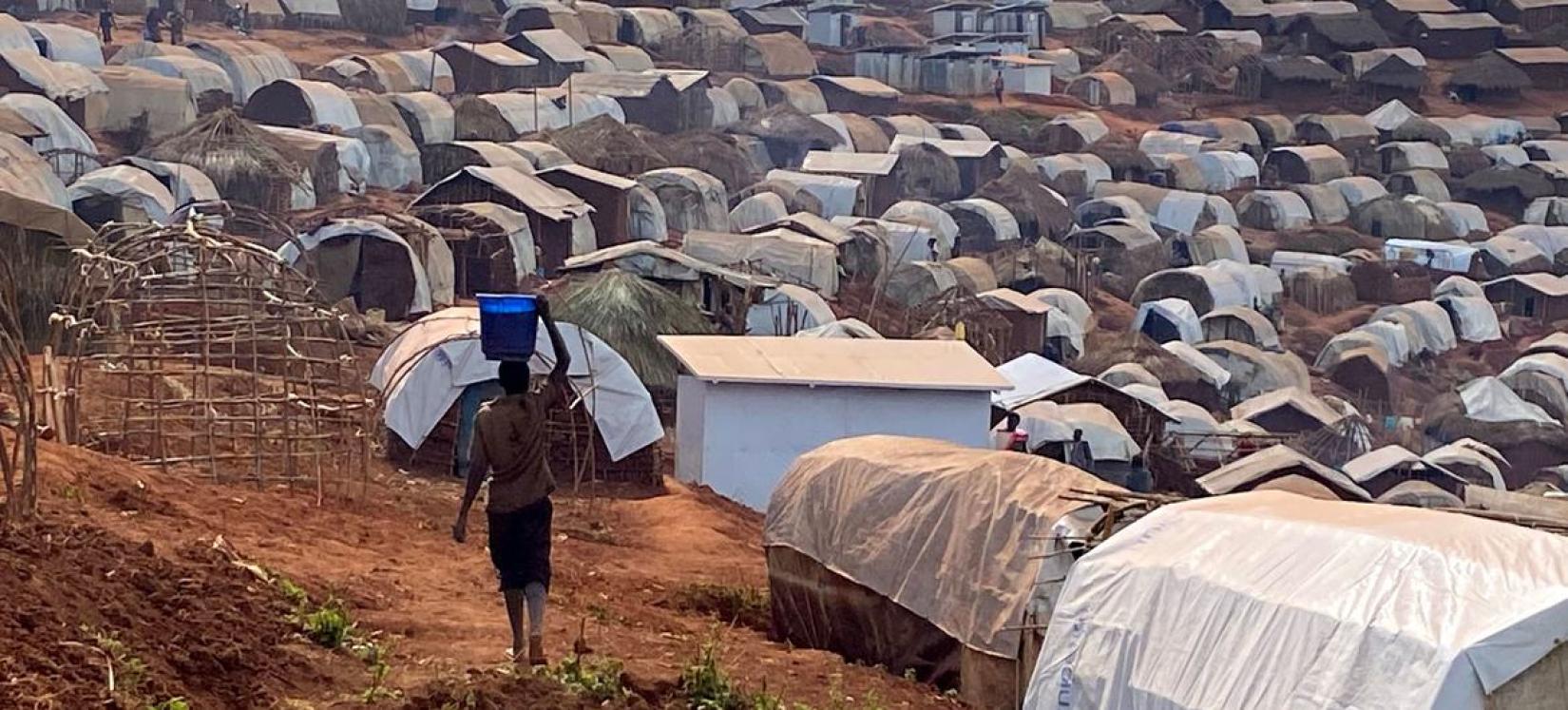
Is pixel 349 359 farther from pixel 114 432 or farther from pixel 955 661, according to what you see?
pixel 955 661

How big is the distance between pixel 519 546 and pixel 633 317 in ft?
43.9

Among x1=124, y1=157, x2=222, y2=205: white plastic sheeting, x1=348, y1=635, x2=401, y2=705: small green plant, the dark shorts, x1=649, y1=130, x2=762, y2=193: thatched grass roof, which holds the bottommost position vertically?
x1=649, y1=130, x2=762, y2=193: thatched grass roof

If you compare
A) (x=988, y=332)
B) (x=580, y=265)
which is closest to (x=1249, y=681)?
(x=580, y=265)

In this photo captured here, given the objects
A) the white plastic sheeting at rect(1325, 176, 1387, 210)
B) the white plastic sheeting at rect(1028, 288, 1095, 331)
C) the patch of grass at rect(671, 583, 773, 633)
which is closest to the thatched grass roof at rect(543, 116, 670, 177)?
the white plastic sheeting at rect(1028, 288, 1095, 331)

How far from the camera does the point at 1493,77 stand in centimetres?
5806

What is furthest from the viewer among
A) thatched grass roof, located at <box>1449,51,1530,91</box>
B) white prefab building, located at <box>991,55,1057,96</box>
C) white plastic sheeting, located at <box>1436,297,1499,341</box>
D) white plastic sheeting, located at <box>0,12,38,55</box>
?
thatched grass roof, located at <box>1449,51,1530,91</box>

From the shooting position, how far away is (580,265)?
77.9 ft

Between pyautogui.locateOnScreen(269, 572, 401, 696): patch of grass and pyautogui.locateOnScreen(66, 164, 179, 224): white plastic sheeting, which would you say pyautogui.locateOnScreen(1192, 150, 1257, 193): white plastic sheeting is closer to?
pyautogui.locateOnScreen(66, 164, 179, 224): white plastic sheeting

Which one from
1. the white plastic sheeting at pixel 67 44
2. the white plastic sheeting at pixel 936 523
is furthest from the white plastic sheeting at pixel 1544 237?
the white plastic sheeting at pixel 936 523

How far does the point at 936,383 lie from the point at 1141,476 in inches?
85.7

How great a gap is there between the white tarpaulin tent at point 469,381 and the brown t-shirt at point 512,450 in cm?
763

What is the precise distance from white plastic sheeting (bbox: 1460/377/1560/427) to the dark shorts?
23895mm

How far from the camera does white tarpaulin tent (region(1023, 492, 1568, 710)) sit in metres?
6.41

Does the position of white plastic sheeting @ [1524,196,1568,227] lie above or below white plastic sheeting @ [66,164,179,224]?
below
